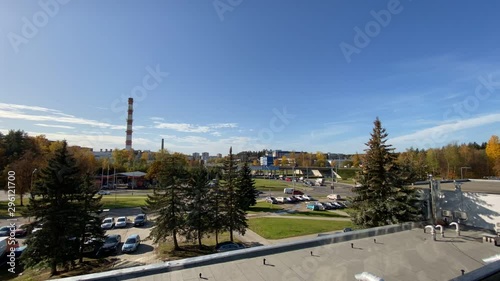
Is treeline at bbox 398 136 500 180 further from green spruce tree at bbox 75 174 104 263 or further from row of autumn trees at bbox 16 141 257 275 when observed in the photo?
green spruce tree at bbox 75 174 104 263

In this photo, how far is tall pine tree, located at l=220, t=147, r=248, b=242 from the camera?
23.5 m

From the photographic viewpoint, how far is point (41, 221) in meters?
16.5

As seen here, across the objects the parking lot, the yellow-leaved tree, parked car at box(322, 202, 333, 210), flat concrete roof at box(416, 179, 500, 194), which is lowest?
the parking lot

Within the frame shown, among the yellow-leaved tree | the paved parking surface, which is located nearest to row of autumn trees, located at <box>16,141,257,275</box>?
the paved parking surface

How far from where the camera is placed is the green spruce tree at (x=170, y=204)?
21469 mm

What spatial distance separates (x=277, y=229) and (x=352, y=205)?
29.8 feet

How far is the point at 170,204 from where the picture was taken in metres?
22.0

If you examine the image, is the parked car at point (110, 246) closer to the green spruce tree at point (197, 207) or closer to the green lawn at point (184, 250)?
the green lawn at point (184, 250)

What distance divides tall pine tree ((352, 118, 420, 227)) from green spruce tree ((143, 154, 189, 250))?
1465 centimetres

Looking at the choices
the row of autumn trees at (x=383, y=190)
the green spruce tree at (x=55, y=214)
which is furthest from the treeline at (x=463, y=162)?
the green spruce tree at (x=55, y=214)

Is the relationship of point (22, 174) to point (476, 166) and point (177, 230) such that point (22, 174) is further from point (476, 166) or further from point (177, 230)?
point (476, 166)

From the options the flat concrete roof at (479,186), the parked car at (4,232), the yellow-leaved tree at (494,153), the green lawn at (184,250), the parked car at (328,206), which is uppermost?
the yellow-leaved tree at (494,153)

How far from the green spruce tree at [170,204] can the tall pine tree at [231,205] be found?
12.3 ft

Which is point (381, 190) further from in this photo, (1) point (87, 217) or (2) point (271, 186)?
(2) point (271, 186)
